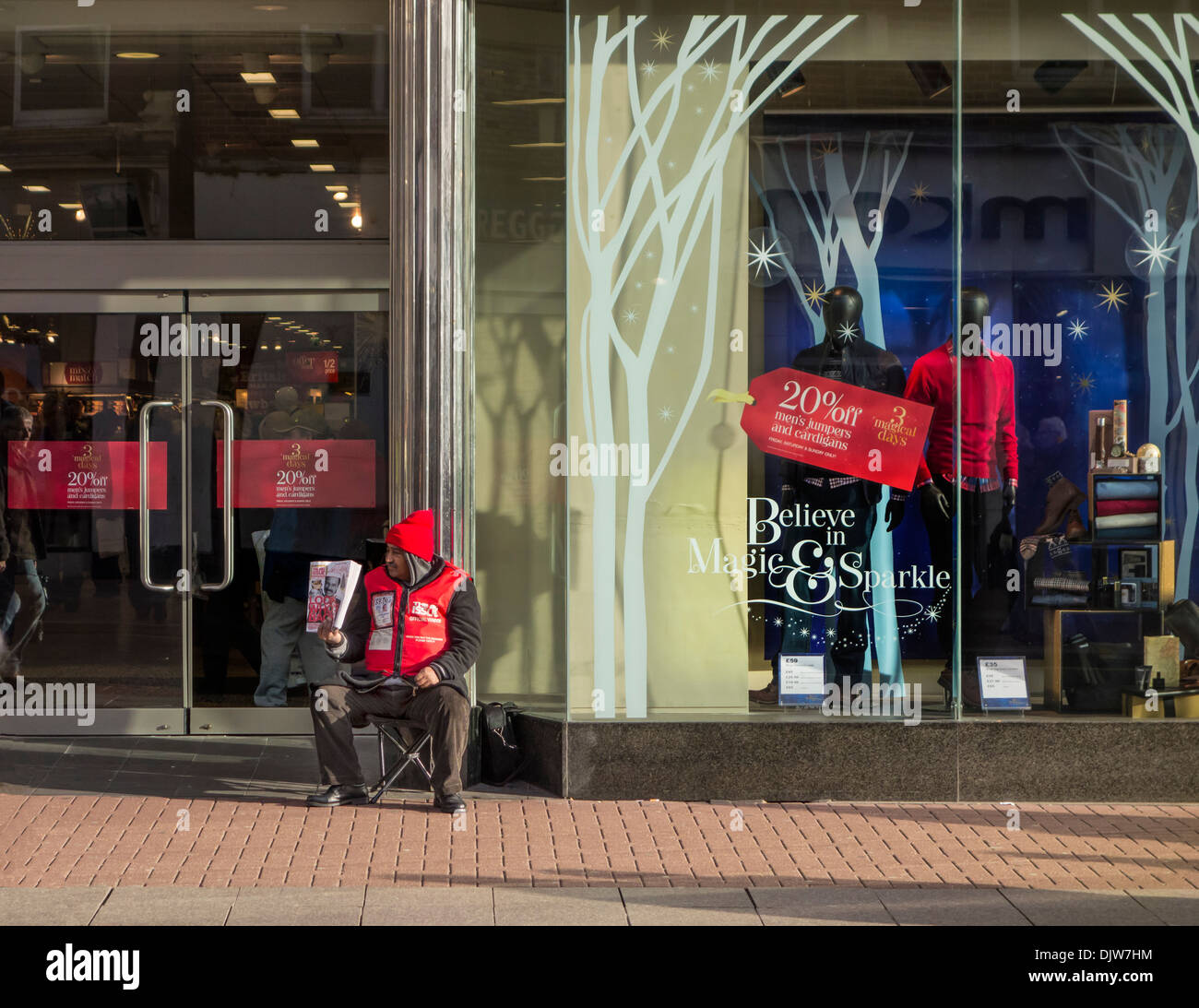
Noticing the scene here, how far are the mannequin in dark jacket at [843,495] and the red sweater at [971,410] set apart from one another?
0.53ft

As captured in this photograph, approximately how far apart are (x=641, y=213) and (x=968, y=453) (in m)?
2.22

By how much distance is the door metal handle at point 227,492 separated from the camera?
848cm

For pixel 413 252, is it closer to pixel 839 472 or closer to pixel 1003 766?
pixel 839 472

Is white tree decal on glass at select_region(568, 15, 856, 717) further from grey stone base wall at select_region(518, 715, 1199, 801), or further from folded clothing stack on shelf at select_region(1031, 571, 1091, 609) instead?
folded clothing stack on shelf at select_region(1031, 571, 1091, 609)

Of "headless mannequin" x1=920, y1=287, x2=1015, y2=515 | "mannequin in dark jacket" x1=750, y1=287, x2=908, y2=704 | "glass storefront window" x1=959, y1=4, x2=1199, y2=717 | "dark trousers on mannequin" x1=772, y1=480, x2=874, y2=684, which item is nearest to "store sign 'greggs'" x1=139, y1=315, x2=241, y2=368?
"mannequin in dark jacket" x1=750, y1=287, x2=908, y2=704

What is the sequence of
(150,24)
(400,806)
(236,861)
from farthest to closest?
(150,24) → (400,806) → (236,861)

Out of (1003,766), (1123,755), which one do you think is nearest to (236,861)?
(1003,766)

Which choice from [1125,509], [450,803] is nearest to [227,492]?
[450,803]

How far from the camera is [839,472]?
7352 millimetres

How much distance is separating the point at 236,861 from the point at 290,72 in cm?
502

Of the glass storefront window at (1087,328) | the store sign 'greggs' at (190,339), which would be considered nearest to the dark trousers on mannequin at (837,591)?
the glass storefront window at (1087,328)

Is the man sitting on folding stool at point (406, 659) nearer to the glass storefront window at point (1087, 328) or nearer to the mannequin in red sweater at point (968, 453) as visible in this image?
the mannequin in red sweater at point (968, 453)

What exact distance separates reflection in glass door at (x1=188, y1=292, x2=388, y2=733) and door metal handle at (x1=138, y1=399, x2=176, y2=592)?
25 cm

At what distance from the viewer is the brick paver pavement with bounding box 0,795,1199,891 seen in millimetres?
5516
